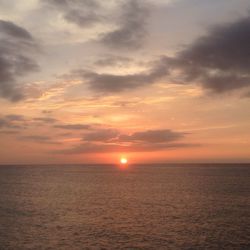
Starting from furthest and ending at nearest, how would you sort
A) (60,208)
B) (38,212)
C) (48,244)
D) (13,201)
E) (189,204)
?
(13,201)
(189,204)
(60,208)
(38,212)
(48,244)

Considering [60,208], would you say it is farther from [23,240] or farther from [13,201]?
[23,240]

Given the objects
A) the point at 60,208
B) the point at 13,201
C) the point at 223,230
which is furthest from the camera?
the point at 13,201

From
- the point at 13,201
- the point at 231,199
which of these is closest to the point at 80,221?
the point at 13,201

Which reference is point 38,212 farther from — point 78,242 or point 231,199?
point 231,199

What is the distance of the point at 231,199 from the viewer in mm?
90500

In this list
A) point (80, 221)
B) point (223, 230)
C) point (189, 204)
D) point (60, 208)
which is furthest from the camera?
point (189, 204)

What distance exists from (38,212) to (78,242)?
27.0 meters

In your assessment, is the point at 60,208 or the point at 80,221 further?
the point at 60,208

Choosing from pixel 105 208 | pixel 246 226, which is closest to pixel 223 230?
pixel 246 226

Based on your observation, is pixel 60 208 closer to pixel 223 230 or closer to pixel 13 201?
pixel 13 201

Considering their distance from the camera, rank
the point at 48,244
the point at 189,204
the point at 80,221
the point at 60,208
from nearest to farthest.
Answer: the point at 48,244
the point at 80,221
the point at 60,208
the point at 189,204

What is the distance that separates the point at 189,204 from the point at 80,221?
Result: 30.4 metres

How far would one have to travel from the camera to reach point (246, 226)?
54.2 m

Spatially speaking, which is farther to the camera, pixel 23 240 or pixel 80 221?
pixel 80 221
